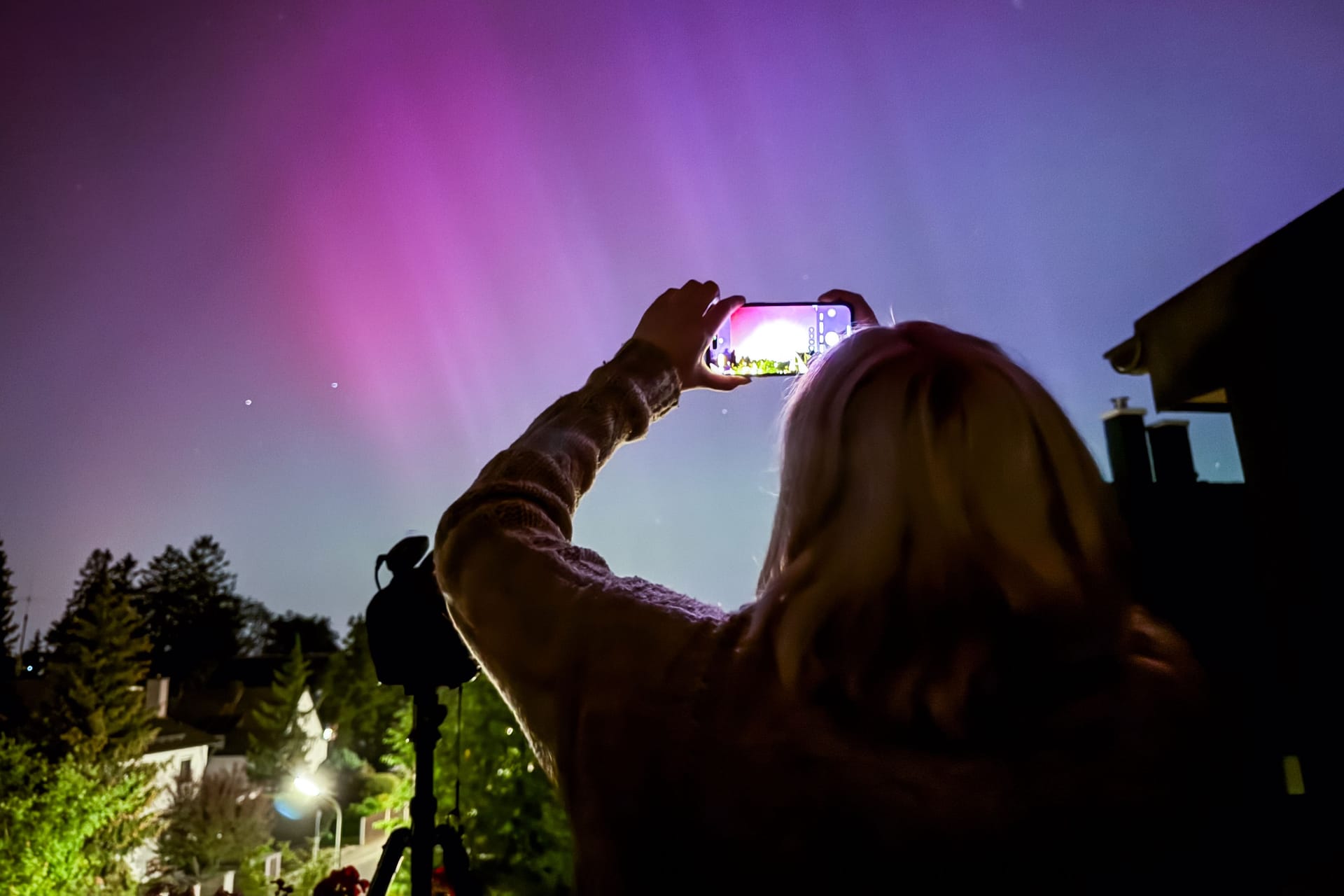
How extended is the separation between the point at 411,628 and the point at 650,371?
78 cm

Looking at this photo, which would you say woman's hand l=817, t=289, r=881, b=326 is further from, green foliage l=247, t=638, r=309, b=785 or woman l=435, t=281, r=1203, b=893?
green foliage l=247, t=638, r=309, b=785

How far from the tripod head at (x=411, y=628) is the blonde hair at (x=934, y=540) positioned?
0.99 meters

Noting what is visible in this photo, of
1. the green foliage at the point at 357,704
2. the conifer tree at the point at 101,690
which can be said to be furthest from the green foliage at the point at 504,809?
the green foliage at the point at 357,704

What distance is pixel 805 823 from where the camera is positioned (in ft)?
1.96

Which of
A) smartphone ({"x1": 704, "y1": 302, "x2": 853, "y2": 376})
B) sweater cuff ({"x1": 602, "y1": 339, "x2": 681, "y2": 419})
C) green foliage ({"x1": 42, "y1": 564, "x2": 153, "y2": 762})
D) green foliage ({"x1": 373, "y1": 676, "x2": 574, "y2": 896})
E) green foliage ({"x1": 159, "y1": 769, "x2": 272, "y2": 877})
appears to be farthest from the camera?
green foliage ({"x1": 42, "y1": 564, "x2": 153, "y2": 762})

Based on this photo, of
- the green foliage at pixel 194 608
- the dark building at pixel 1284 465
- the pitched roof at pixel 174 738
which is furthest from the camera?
the green foliage at pixel 194 608

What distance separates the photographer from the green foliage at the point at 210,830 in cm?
2495

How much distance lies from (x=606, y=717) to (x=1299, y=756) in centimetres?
385

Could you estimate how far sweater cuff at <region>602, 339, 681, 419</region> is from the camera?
3.73 ft

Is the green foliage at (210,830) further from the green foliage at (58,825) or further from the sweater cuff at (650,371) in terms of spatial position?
the sweater cuff at (650,371)

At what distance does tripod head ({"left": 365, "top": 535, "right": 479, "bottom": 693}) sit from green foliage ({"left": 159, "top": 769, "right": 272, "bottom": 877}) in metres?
28.5

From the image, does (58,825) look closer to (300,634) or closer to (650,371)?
(650,371)

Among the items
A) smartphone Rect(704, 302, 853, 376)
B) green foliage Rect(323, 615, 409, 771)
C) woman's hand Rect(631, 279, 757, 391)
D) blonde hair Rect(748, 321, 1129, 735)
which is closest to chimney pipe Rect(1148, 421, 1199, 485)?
smartphone Rect(704, 302, 853, 376)

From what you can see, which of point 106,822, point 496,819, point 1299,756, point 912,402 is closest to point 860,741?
point 912,402
